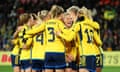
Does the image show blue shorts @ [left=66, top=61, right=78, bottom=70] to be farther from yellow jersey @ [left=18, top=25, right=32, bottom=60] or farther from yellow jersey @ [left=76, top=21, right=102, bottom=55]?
yellow jersey @ [left=18, top=25, right=32, bottom=60]

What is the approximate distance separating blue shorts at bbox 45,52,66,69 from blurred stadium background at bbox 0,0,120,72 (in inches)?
609

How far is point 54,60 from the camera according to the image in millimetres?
13125

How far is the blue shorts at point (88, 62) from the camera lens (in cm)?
1326

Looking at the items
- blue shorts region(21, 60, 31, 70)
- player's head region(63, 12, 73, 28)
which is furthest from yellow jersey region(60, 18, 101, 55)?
blue shorts region(21, 60, 31, 70)

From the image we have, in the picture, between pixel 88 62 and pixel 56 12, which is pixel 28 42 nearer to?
pixel 56 12

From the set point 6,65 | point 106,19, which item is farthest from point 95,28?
point 106,19

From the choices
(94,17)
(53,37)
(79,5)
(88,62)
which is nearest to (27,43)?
(53,37)

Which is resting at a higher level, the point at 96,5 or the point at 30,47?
the point at 96,5

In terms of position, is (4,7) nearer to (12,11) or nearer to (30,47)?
(12,11)

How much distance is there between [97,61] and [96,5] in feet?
66.5

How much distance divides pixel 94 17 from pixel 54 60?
65.8ft

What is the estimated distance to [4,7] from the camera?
36406mm

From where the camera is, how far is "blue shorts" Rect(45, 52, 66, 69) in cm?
1311

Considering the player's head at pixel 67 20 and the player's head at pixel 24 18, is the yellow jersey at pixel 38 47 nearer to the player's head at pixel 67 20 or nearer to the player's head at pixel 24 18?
the player's head at pixel 67 20
